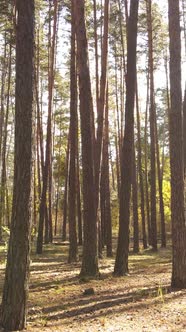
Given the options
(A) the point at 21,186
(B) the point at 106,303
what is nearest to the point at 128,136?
(B) the point at 106,303

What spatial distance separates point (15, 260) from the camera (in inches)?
229

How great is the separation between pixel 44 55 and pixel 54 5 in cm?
431

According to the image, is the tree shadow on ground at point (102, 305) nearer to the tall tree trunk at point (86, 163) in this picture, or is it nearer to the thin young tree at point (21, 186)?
the thin young tree at point (21, 186)

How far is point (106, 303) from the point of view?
7746mm

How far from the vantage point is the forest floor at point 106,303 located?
251 inches

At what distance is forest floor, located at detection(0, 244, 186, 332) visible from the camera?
251 inches

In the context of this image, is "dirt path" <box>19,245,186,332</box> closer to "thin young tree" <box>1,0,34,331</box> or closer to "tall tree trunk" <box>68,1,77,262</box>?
"thin young tree" <box>1,0,34,331</box>

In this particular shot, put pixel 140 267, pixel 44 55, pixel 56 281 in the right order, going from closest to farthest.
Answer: pixel 56 281
pixel 140 267
pixel 44 55

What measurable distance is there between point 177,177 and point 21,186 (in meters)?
3.89

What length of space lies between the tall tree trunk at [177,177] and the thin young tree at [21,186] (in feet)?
12.3

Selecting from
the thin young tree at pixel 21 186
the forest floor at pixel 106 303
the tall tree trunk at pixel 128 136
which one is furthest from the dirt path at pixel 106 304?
the tall tree trunk at pixel 128 136

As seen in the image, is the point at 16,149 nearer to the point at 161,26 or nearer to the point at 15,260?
the point at 15,260

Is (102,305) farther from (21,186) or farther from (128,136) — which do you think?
(128,136)

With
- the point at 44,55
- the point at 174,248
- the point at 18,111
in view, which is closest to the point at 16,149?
the point at 18,111
